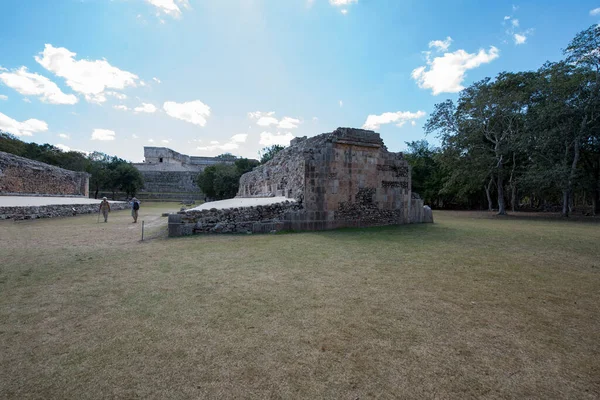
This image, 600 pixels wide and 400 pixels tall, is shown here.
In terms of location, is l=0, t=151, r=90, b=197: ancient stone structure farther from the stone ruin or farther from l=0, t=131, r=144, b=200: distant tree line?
the stone ruin

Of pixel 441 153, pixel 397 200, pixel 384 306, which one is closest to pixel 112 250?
pixel 384 306

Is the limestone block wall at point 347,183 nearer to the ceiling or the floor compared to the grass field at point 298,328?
nearer to the ceiling

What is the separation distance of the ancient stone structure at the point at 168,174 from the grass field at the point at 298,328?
41911mm

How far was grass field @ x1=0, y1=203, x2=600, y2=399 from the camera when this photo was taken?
214cm

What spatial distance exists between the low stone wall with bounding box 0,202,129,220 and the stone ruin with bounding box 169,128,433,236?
10909 millimetres

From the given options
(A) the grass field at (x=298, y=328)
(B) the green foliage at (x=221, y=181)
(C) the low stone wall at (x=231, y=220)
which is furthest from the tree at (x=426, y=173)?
(A) the grass field at (x=298, y=328)

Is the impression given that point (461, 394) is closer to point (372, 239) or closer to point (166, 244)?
point (372, 239)

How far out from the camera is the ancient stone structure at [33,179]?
20.5 m

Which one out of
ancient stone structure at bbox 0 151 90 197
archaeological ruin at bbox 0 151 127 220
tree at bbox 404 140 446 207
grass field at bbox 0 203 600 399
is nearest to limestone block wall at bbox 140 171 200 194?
archaeological ruin at bbox 0 151 127 220

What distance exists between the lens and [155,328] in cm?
293

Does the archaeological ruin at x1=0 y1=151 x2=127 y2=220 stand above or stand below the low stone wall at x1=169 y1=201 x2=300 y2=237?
above

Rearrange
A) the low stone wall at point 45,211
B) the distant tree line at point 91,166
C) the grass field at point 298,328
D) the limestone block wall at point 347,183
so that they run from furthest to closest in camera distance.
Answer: the distant tree line at point 91,166 → the low stone wall at point 45,211 → the limestone block wall at point 347,183 → the grass field at point 298,328

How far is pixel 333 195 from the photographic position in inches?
440

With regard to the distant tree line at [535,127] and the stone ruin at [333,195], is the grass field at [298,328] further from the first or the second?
the distant tree line at [535,127]
